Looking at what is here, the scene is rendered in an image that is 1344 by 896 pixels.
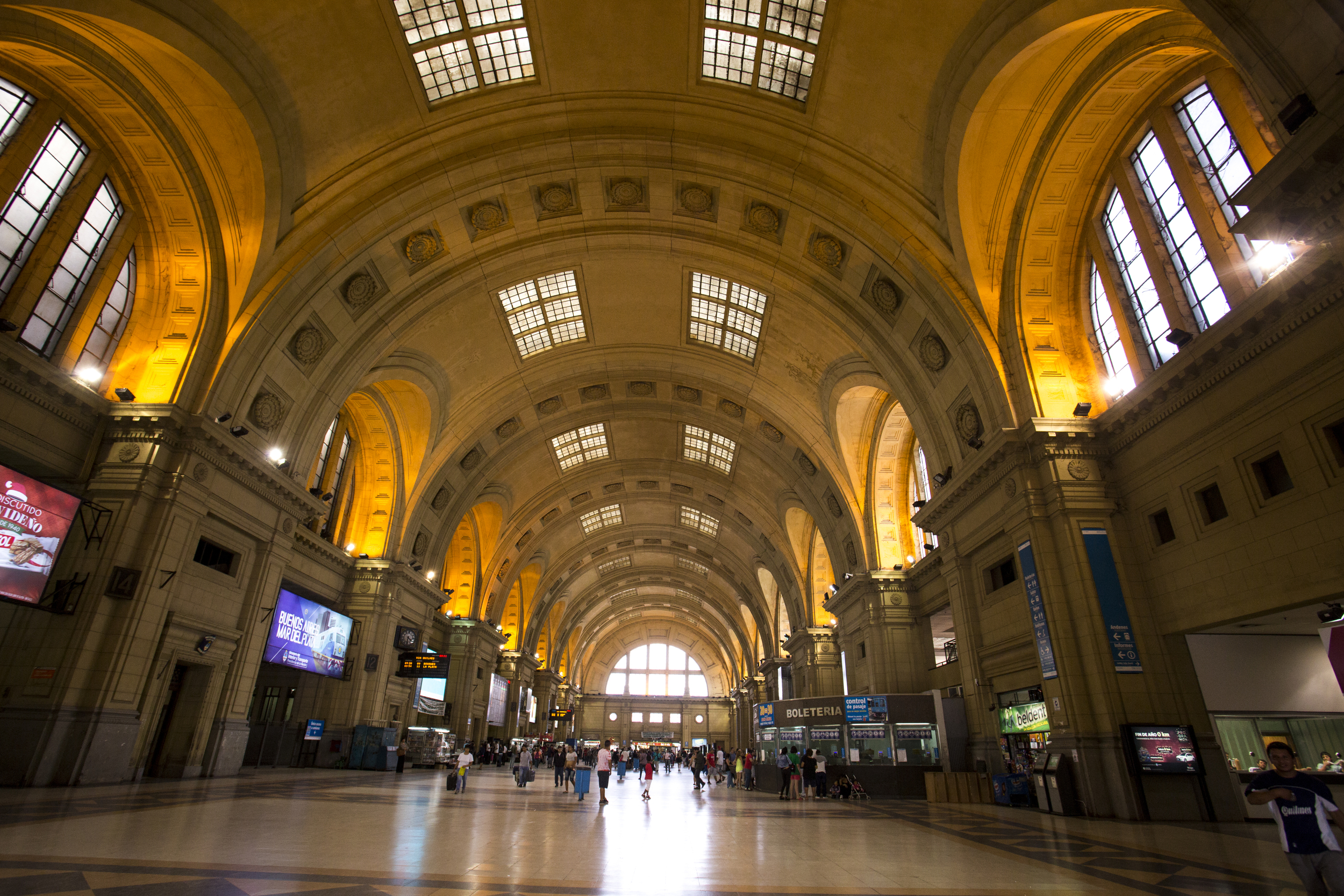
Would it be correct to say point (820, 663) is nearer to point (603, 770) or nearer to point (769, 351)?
point (769, 351)

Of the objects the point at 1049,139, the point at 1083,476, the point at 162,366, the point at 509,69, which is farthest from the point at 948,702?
the point at 162,366

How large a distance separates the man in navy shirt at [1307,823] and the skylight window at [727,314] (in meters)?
18.7

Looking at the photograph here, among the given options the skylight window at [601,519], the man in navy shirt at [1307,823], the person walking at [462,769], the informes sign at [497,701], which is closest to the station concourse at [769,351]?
the man in navy shirt at [1307,823]

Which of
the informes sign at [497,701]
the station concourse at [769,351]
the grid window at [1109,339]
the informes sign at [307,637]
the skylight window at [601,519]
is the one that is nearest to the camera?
the station concourse at [769,351]

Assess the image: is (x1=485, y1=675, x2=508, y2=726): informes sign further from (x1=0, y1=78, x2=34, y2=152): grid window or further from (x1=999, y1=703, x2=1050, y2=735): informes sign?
(x1=0, y1=78, x2=34, y2=152): grid window

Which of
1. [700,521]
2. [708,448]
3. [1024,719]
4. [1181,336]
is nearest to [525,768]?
[1024,719]

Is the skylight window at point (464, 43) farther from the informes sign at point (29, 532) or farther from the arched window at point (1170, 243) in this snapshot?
the arched window at point (1170, 243)

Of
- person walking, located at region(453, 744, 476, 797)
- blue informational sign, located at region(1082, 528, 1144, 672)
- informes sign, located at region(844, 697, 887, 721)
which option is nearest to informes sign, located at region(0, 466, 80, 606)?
person walking, located at region(453, 744, 476, 797)

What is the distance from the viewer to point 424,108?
1590cm

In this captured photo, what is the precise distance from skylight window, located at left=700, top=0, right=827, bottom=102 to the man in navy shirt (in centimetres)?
1434

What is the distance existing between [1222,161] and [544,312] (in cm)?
1866

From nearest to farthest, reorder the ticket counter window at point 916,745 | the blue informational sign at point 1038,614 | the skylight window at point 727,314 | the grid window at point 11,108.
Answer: the grid window at point 11,108 → the blue informational sign at point 1038,614 → the ticket counter window at point 916,745 → the skylight window at point 727,314

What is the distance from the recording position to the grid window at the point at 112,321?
14.4m

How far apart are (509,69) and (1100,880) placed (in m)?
17.8
